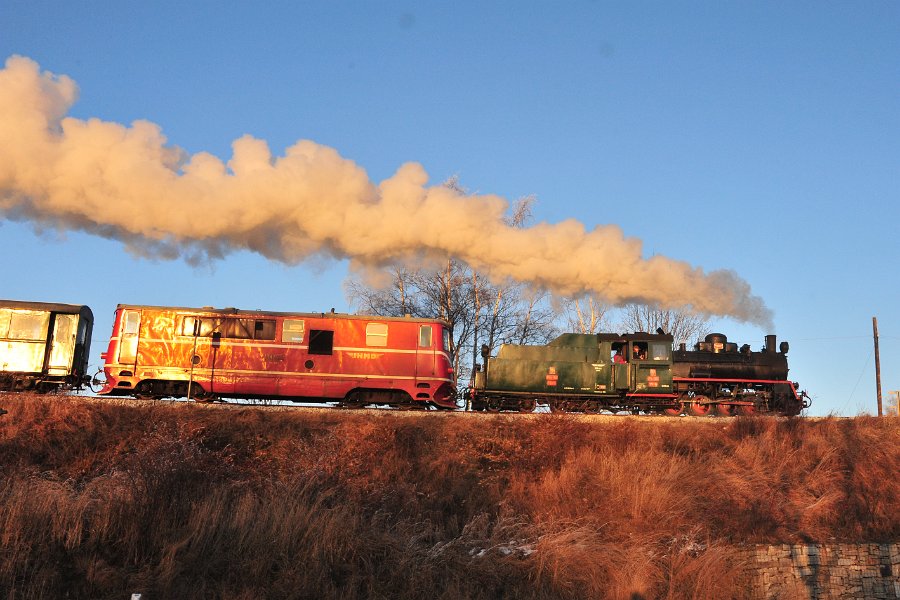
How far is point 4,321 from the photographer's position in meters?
23.7

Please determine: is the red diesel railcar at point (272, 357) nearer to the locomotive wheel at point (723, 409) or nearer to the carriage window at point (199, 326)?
the carriage window at point (199, 326)

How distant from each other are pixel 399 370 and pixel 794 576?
38.2 ft

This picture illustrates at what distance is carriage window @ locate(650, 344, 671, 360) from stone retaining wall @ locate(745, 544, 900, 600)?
9.62 meters

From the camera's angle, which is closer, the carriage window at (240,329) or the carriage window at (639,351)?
the carriage window at (240,329)

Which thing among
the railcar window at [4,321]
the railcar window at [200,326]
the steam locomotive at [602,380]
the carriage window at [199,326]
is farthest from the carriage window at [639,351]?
the railcar window at [4,321]

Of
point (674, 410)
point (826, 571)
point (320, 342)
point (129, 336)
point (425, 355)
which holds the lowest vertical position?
point (826, 571)

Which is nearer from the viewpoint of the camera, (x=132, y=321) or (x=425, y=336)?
(x=132, y=321)

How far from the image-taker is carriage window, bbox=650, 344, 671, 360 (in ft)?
82.7

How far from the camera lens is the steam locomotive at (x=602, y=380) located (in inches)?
968

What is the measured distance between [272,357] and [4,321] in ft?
28.1

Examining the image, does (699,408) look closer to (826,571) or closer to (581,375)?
(581,375)

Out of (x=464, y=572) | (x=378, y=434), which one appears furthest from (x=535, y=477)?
(x=464, y=572)

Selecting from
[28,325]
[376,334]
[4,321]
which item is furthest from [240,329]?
[4,321]

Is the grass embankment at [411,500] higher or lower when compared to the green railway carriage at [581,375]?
lower
